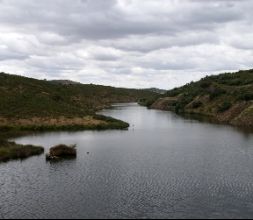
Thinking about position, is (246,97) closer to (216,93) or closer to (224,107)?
(224,107)

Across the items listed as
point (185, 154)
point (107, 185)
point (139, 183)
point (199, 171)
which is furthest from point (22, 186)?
point (185, 154)

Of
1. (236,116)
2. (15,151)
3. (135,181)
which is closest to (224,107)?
(236,116)

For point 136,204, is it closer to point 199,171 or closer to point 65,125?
point 199,171

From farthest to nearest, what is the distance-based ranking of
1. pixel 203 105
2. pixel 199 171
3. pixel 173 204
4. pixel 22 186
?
pixel 203 105, pixel 199 171, pixel 22 186, pixel 173 204

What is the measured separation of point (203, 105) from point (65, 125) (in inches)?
3479

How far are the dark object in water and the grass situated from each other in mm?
5458

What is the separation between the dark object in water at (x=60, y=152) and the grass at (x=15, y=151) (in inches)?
215

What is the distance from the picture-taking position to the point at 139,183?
63.2 metres

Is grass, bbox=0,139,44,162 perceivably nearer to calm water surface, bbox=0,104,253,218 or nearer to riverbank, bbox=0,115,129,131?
calm water surface, bbox=0,104,253,218

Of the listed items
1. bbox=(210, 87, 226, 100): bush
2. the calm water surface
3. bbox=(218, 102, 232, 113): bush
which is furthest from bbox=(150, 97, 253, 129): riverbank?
the calm water surface

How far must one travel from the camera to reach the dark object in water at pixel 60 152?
8029cm

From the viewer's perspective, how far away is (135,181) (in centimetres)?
6438

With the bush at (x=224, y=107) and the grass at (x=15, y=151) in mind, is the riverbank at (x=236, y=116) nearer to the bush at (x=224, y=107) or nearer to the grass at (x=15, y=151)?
the bush at (x=224, y=107)

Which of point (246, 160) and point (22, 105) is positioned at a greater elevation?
point (22, 105)
